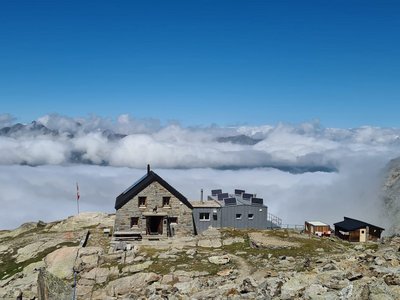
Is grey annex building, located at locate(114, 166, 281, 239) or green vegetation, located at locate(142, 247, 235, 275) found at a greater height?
grey annex building, located at locate(114, 166, 281, 239)

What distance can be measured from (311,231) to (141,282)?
3960 cm

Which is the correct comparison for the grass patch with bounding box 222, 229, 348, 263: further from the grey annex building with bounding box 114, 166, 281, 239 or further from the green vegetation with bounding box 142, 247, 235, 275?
the grey annex building with bounding box 114, 166, 281, 239

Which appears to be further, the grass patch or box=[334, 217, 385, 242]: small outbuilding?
box=[334, 217, 385, 242]: small outbuilding

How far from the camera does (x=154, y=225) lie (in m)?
62.1

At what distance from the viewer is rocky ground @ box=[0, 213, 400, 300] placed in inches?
1033

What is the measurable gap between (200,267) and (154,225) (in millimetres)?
19184

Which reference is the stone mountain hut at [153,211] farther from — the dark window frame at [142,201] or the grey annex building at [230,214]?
the grey annex building at [230,214]

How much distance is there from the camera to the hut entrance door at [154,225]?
61.5 metres

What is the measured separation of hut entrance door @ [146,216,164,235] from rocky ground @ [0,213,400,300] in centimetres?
434

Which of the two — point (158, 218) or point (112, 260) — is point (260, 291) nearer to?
point (112, 260)

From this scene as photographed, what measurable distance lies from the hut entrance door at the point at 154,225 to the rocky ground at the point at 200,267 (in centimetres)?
434

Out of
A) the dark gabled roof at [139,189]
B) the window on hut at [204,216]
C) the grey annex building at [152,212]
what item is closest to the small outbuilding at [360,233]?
the window on hut at [204,216]

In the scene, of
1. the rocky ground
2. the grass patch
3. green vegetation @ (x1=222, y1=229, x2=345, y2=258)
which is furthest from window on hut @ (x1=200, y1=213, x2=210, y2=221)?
the rocky ground

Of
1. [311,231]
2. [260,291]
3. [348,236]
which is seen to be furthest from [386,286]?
[311,231]
